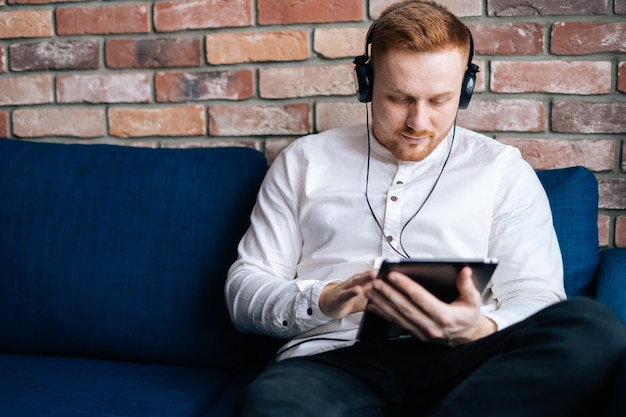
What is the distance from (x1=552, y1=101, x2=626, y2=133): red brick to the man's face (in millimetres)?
378

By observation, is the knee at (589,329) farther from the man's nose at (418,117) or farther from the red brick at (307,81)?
the red brick at (307,81)

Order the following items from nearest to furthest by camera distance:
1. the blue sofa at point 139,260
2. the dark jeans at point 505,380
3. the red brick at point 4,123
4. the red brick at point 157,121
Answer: the dark jeans at point 505,380 → the blue sofa at point 139,260 → the red brick at point 157,121 → the red brick at point 4,123

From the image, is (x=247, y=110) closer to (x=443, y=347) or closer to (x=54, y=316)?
(x=54, y=316)

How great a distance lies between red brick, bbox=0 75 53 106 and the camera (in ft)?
5.99

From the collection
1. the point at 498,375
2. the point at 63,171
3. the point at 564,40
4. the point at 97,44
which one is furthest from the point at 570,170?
the point at 97,44

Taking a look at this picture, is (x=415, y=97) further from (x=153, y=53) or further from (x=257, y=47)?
(x=153, y=53)

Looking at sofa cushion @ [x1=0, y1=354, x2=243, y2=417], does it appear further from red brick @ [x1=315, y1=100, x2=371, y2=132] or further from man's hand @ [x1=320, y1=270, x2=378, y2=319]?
red brick @ [x1=315, y1=100, x2=371, y2=132]

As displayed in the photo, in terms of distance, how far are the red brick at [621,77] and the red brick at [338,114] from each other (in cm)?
58

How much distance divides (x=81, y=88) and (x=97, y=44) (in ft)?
0.41

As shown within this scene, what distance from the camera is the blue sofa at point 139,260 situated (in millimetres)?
1394

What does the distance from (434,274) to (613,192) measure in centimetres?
80

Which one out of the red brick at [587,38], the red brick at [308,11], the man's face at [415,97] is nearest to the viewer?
the man's face at [415,97]

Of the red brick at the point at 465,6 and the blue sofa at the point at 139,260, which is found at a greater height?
the red brick at the point at 465,6

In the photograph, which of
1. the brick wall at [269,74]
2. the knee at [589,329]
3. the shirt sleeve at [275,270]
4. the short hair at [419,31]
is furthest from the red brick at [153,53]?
the knee at [589,329]
